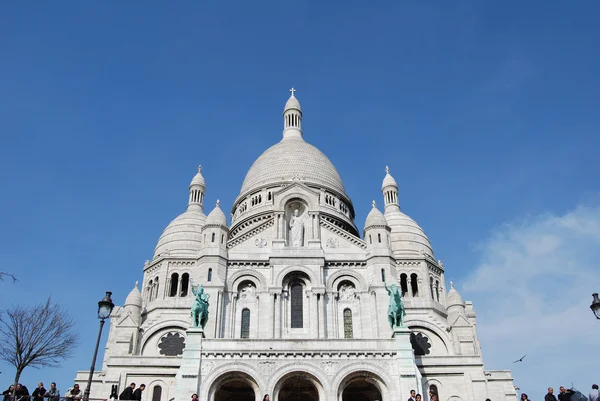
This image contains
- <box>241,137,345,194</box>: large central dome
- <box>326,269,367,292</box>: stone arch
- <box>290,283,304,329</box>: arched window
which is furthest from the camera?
<box>241,137,345,194</box>: large central dome

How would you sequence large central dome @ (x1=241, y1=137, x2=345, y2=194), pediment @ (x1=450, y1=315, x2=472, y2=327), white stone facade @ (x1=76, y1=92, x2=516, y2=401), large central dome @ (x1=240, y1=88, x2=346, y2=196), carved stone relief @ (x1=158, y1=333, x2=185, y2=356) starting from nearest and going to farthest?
white stone facade @ (x1=76, y1=92, x2=516, y2=401), carved stone relief @ (x1=158, y1=333, x2=185, y2=356), pediment @ (x1=450, y1=315, x2=472, y2=327), large central dome @ (x1=240, y1=88, x2=346, y2=196), large central dome @ (x1=241, y1=137, x2=345, y2=194)

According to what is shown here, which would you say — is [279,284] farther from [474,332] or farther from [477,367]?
[474,332]

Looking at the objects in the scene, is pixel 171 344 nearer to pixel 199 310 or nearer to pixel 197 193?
pixel 199 310

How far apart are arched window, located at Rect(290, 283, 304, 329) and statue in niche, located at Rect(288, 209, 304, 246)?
10.8 feet

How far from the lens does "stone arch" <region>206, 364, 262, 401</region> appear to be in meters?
32.3

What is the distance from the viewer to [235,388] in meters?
35.2

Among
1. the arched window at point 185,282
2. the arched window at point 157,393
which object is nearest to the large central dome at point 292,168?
the arched window at point 185,282

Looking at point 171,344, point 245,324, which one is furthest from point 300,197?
point 171,344

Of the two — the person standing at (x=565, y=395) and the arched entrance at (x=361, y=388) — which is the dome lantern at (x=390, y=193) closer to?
the arched entrance at (x=361, y=388)

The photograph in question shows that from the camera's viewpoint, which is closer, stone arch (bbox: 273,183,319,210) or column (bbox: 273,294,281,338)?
column (bbox: 273,294,281,338)

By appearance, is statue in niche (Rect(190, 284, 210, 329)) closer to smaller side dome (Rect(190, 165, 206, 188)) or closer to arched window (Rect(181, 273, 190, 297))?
arched window (Rect(181, 273, 190, 297))

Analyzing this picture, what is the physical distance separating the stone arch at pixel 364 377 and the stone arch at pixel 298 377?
2.57 feet

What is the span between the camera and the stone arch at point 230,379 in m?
32.3

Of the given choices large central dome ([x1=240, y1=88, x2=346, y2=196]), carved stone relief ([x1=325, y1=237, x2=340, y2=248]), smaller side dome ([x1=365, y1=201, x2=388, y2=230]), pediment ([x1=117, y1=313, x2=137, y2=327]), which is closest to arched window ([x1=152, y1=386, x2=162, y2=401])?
pediment ([x1=117, y1=313, x2=137, y2=327])
